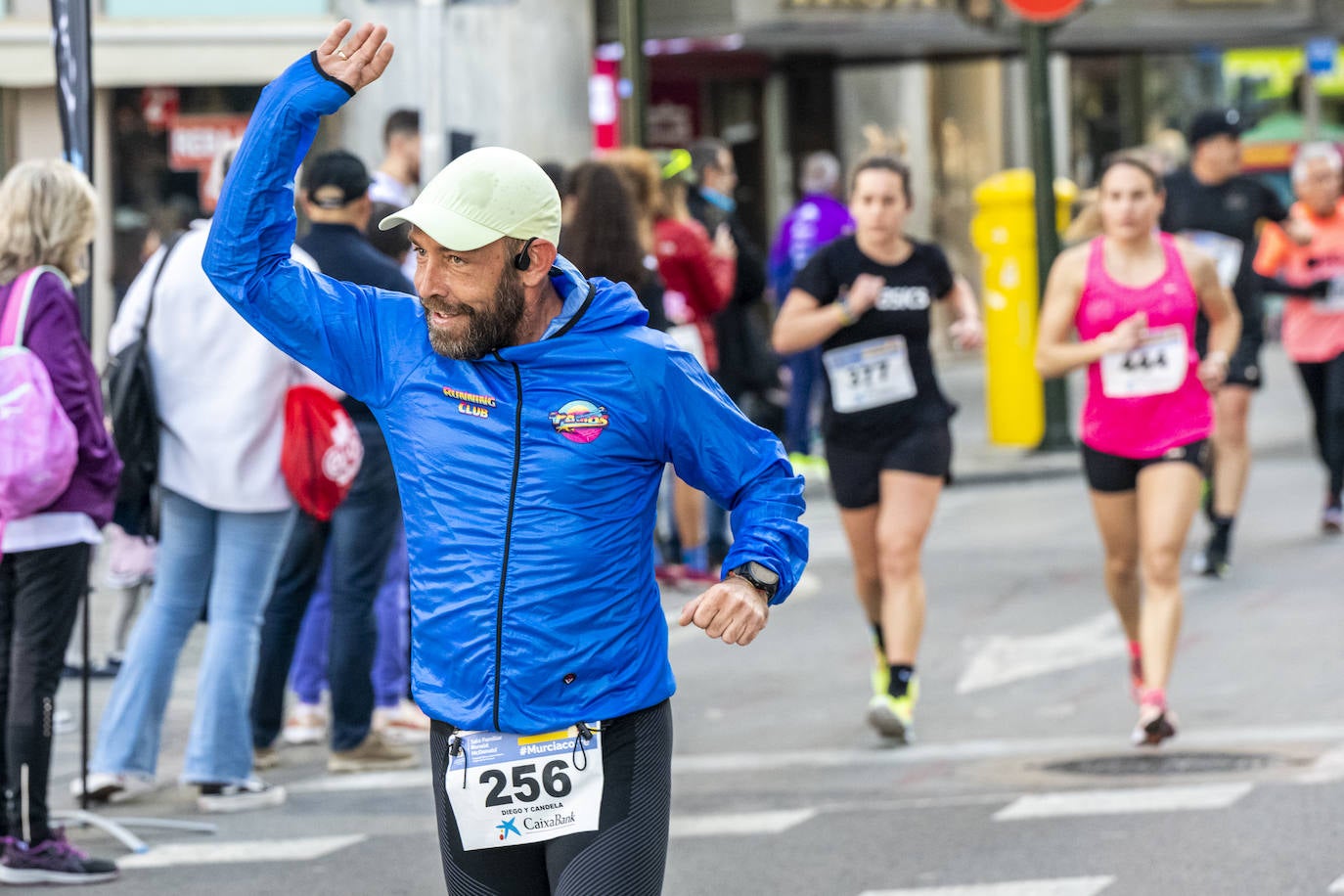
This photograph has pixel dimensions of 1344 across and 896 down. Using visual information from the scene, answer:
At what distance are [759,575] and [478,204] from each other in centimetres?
76

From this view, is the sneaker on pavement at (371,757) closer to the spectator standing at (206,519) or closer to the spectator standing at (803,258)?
the spectator standing at (206,519)

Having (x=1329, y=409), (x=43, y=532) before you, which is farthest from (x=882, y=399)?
(x=1329, y=409)

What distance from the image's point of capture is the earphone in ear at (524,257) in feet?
12.5

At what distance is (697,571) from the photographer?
11438mm

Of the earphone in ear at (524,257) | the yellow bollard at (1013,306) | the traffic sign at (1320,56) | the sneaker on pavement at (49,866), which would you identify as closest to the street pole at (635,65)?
the yellow bollard at (1013,306)

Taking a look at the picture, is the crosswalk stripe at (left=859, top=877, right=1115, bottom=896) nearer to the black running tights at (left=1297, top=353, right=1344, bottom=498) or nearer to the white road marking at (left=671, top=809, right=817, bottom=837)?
the white road marking at (left=671, top=809, right=817, bottom=837)

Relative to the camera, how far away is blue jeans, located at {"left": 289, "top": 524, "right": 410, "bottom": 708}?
27.4 ft

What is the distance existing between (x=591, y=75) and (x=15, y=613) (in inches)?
576

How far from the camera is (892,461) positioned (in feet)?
26.3

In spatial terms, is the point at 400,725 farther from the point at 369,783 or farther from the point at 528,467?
the point at 528,467

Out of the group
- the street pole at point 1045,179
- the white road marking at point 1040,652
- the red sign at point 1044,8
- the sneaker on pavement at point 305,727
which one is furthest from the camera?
the street pole at point 1045,179

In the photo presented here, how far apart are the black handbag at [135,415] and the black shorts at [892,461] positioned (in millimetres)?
2448

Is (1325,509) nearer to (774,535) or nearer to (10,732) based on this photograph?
(10,732)

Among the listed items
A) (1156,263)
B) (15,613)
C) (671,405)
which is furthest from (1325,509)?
(671,405)
